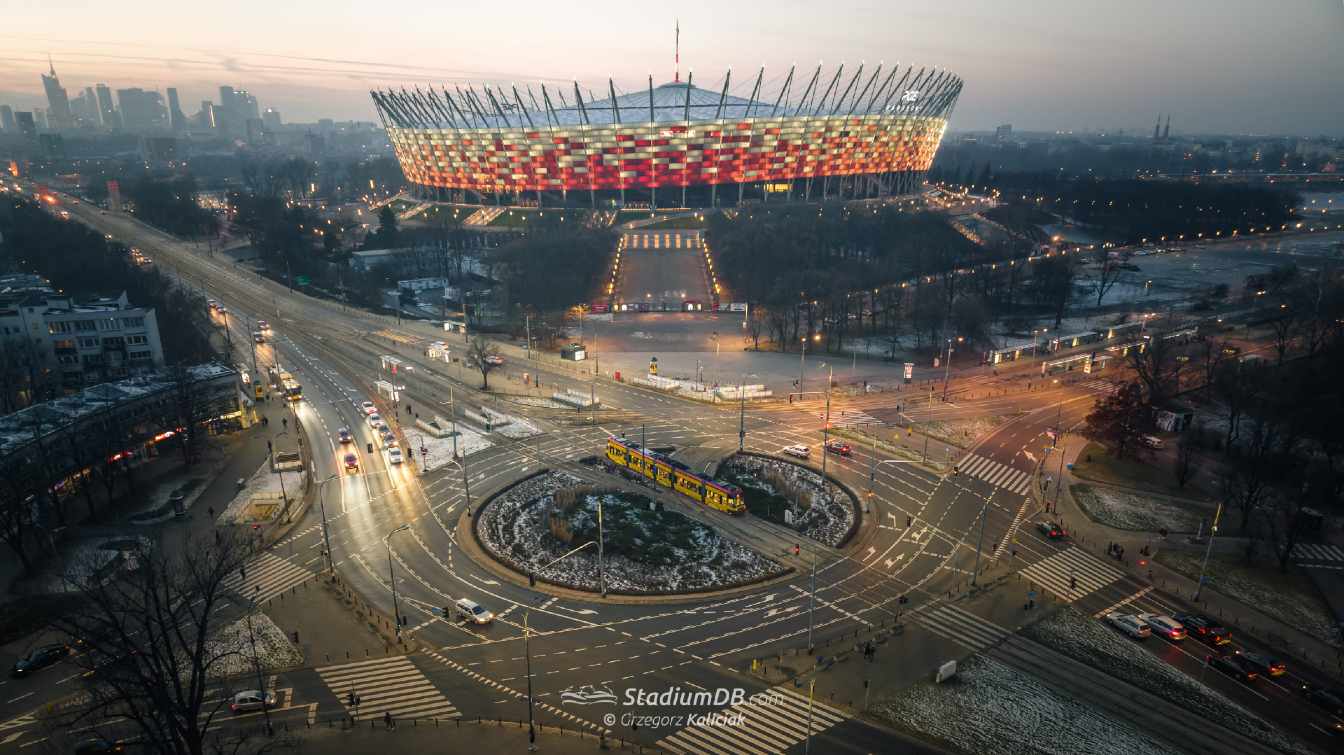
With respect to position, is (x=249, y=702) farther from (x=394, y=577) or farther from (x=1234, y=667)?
(x=1234, y=667)

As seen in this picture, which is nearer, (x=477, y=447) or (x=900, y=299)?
(x=477, y=447)

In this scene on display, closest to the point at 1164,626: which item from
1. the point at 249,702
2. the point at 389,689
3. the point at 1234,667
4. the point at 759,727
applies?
the point at 1234,667

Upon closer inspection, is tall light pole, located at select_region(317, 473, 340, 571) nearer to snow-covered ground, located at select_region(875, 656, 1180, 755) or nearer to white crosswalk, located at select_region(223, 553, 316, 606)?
white crosswalk, located at select_region(223, 553, 316, 606)

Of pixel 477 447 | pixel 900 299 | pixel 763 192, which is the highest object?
pixel 763 192

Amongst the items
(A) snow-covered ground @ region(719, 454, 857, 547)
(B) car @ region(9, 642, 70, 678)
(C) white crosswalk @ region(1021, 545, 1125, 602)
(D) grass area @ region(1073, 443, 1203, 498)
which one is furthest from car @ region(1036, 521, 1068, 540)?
(B) car @ region(9, 642, 70, 678)

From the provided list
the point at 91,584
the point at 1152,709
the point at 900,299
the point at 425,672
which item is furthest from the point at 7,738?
the point at 900,299

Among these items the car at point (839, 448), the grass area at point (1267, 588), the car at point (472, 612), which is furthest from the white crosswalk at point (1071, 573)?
the car at point (472, 612)

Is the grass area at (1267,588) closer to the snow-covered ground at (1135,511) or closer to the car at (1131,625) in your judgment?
the snow-covered ground at (1135,511)

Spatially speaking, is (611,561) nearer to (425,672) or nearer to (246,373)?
(425,672)
